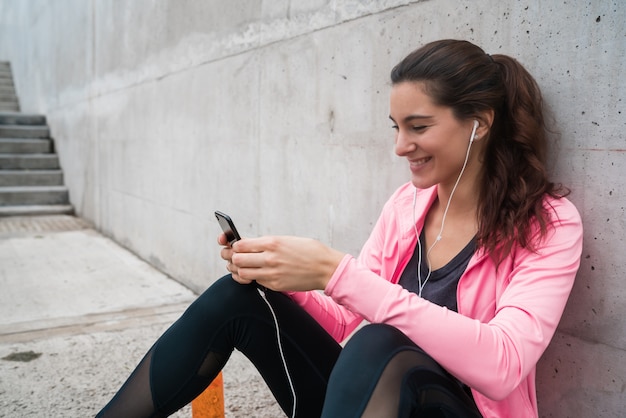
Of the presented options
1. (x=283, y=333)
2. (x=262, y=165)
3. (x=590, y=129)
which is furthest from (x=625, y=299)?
(x=262, y=165)

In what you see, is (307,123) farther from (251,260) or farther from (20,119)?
(20,119)

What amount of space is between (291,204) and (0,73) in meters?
13.2

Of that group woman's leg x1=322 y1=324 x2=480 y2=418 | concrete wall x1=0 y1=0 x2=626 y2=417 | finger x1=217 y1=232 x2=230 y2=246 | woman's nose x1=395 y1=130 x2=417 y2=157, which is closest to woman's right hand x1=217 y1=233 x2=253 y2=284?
finger x1=217 y1=232 x2=230 y2=246

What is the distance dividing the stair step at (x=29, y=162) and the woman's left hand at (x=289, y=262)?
8.68 m

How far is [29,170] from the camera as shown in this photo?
933 centimetres

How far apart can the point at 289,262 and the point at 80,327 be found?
8.65 ft

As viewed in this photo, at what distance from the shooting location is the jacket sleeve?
4.56 ft

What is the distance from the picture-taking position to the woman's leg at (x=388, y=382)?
1.37 m

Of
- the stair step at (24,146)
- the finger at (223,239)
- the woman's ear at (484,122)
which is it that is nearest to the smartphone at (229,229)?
the finger at (223,239)

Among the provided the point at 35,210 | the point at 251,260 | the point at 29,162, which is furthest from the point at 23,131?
the point at 251,260

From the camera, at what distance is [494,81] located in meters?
1.68

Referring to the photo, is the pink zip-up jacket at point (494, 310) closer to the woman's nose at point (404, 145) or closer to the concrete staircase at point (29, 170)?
the woman's nose at point (404, 145)

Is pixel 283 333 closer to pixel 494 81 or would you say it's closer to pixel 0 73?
pixel 494 81

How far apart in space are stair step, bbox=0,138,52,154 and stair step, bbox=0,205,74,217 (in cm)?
134
